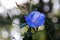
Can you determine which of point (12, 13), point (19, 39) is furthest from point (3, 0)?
point (19, 39)

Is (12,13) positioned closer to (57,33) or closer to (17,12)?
(17,12)

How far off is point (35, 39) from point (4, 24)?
0.13 metres

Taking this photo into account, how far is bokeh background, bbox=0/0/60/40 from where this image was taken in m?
0.80

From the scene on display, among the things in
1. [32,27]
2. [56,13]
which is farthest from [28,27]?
[56,13]

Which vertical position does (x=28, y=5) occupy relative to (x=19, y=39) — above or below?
above

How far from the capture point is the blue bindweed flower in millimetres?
774

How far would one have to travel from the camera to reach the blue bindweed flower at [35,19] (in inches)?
Result: 30.5

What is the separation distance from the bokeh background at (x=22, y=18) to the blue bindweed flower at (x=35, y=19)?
0.06 feet

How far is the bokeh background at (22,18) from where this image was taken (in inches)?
31.5

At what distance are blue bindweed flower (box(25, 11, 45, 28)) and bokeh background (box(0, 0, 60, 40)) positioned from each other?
0.02 metres

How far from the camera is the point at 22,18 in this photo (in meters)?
0.81

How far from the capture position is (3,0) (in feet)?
2.68

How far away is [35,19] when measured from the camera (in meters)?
0.78

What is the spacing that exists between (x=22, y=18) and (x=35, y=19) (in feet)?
0.20
